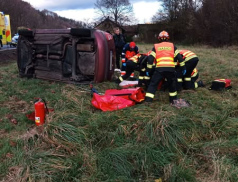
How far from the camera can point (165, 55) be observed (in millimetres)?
4465

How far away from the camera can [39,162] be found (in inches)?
99.0

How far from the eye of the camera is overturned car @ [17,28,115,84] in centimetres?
572

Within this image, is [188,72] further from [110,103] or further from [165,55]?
[110,103]

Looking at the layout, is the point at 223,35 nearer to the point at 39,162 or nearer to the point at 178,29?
the point at 178,29

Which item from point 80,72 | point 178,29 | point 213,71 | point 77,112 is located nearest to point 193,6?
point 178,29

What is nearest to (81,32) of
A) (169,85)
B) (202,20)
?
(169,85)

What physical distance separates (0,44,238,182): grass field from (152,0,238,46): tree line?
62.2ft

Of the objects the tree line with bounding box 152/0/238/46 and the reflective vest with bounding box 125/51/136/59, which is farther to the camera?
the tree line with bounding box 152/0/238/46

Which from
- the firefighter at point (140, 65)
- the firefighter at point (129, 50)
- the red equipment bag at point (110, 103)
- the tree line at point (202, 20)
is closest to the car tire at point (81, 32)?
the firefighter at point (140, 65)

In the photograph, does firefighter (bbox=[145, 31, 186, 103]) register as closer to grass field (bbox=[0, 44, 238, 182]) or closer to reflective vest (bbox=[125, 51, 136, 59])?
grass field (bbox=[0, 44, 238, 182])

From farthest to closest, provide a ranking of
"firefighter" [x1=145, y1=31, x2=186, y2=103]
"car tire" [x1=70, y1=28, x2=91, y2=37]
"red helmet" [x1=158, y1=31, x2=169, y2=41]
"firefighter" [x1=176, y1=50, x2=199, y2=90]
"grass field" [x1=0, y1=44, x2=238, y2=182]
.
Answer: "car tire" [x1=70, y1=28, x2=91, y2=37] < "firefighter" [x1=176, y1=50, x2=199, y2=90] < "red helmet" [x1=158, y1=31, x2=169, y2=41] < "firefighter" [x1=145, y1=31, x2=186, y2=103] < "grass field" [x1=0, y1=44, x2=238, y2=182]

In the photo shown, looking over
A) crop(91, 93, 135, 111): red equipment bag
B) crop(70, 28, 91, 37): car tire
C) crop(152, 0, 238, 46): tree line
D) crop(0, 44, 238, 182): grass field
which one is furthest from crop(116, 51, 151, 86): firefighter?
crop(152, 0, 238, 46): tree line

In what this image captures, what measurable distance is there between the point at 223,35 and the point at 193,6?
8.70 m

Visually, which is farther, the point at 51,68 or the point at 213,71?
the point at 213,71
